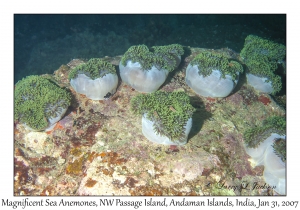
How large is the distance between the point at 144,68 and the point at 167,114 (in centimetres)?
152

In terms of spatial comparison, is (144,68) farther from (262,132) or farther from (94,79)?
(262,132)

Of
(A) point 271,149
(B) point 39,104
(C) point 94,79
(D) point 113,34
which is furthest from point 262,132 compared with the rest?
(D) point 113,34

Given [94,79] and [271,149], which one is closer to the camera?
[271,149]

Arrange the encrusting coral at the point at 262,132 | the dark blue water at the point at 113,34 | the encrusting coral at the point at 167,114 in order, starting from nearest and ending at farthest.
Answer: the encrusting coral at the point at 167,114 < the encrusting coral at the point at 262,132 < the dark blue water at the point at 113,34

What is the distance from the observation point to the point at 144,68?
16.7 ft

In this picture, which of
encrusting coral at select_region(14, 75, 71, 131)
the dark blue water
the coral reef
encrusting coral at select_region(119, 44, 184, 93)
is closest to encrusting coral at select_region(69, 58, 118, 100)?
the coral reef

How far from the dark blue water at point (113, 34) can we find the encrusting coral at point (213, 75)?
10024 millimetres

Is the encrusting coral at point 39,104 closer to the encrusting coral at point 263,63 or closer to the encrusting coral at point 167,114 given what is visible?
the encrusting coral at point 167,114

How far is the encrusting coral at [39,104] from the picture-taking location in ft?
14.5

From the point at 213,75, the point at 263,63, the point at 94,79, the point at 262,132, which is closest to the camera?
the point at 262,132

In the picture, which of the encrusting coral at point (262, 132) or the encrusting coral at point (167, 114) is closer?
the encrusting coral at point (167, 114)

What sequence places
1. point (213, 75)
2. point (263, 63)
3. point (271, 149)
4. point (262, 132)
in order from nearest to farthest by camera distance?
point (271, 149) → point (262, 132) → point (213, 75) → point (263, 63)

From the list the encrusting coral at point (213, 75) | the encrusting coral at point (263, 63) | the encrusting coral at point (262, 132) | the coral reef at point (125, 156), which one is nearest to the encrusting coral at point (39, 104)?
the coral reef at point (125, 156)

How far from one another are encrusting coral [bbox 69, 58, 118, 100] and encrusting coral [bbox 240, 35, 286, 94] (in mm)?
3670
